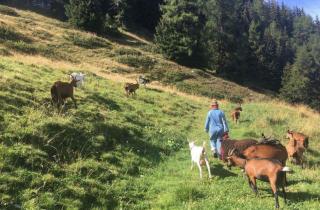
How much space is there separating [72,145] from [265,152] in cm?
595

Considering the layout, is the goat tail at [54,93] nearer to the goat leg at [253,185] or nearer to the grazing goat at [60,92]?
the grazing goat at [60,92]

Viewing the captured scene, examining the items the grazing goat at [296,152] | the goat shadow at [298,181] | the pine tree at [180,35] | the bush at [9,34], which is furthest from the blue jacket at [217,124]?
the pine tree at [180,35]

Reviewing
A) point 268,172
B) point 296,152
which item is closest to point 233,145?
point 296,152

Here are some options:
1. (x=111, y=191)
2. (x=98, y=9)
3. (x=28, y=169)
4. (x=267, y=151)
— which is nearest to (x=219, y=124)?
(x=267, y=151)

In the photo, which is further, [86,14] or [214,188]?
[86,14]

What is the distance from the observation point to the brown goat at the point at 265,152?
45.0 ft

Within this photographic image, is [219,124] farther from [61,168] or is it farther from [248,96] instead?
[248,96]

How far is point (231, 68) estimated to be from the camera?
238ft

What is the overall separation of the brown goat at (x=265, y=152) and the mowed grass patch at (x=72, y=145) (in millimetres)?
3418

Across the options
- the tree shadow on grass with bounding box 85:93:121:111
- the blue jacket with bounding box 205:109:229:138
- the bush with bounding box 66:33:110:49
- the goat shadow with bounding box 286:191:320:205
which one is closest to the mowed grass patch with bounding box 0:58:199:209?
the tree shadow on grass with bounding box 85:93:121:111

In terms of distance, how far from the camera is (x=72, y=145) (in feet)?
48.4

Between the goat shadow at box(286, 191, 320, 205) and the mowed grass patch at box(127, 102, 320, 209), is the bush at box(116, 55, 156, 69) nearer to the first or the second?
the mowed grass patch at box(127, 102, 320, 209)

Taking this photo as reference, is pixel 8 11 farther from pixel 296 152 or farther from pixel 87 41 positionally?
pixel 296 152

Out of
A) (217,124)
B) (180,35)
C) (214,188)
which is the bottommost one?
(214,188)
